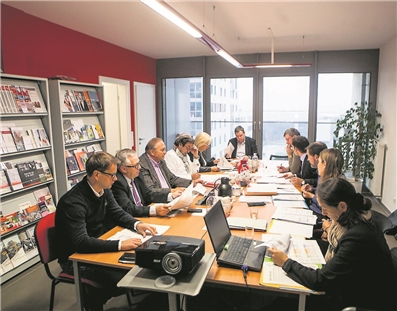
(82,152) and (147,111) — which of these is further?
(147,111)

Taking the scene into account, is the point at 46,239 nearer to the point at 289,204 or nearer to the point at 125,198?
the point at 125,198

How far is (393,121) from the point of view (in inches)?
197

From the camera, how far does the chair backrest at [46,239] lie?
2014mm

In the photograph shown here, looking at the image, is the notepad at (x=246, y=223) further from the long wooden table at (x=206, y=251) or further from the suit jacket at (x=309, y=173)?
the suit jacket at (x=309, y=173)

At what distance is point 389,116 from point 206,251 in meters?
4.81

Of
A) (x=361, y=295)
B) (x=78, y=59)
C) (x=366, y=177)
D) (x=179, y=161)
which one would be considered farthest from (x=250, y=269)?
(x=366, y=177)

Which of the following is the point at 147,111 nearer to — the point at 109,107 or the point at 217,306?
the point at 109,107

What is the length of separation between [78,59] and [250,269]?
4275 millimetres

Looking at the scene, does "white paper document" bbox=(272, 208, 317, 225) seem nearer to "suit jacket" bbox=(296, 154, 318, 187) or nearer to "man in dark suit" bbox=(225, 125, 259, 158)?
"suit jacket" bbox=(296, 154, 318, 187)

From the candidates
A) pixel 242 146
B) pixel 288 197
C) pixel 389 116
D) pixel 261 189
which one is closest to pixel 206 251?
pixel 288 197

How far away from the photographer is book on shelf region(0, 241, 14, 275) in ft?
9.87

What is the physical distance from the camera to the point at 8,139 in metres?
3.15

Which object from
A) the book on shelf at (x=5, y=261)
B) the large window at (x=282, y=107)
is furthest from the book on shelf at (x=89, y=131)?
the large window at (x=282, y=107)

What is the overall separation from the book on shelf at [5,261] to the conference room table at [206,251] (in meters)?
1.55
